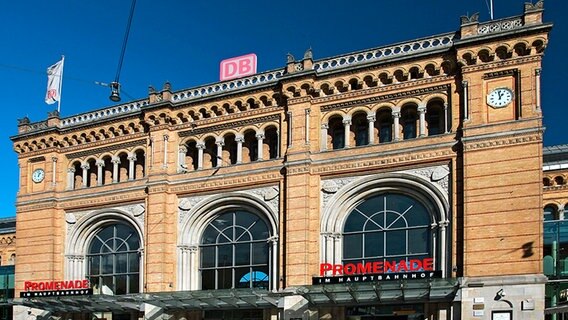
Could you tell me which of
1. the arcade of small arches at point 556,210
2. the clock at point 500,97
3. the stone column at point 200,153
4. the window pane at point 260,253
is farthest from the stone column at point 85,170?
the arcade of small arches at point 556,210

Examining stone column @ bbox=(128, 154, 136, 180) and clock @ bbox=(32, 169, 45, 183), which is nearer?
stone column @ bbox=(128, 154, 136, 180)

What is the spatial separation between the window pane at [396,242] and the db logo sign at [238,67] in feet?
39.6

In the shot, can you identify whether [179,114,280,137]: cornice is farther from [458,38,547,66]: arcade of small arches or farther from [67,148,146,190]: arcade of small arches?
[458,38,547,66]: arcade of small arches

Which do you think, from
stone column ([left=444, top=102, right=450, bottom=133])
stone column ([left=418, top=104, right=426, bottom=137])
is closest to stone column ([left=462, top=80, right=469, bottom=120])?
stone column ([left=444, top=102, right=450, bottom=133])

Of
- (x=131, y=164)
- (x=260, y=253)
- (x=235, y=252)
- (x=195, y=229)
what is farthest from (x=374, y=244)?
(x=131, y=164)

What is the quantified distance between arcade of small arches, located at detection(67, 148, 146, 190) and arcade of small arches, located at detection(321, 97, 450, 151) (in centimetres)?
1197

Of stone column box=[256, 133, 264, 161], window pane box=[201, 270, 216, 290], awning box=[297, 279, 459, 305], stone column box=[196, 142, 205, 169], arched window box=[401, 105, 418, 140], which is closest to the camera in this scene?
awning box=[297, 279, 459, 305]

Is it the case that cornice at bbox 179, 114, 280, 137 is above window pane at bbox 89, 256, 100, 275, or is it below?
above

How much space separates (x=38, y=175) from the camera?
1639 inches

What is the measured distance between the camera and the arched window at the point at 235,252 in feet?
111

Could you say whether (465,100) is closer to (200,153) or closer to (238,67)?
(238,67)

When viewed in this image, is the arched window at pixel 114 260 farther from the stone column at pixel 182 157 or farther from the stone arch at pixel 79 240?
the stone column at pixel 182 157

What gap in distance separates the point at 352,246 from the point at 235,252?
6746 millimetres

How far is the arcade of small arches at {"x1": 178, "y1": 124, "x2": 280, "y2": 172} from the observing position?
113ft
